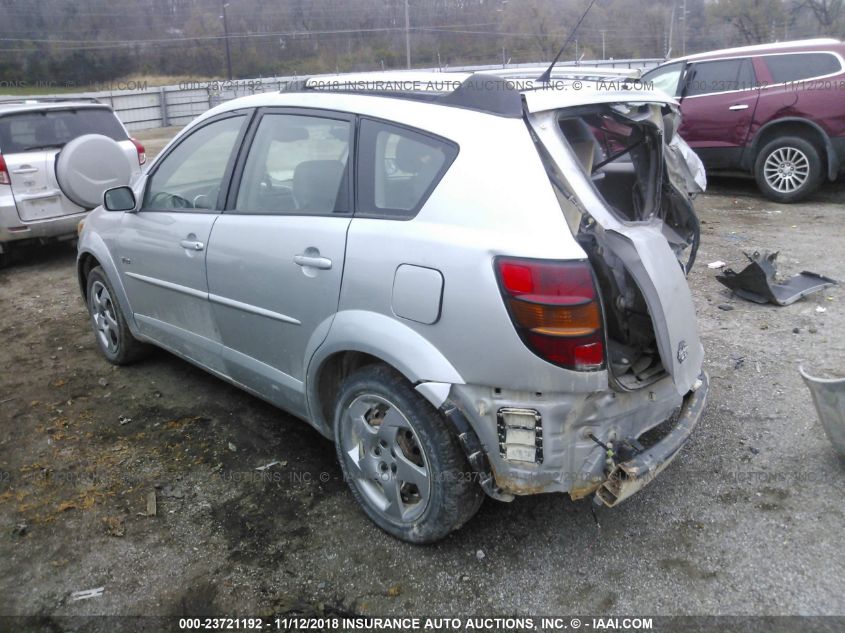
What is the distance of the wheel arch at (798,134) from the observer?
8.09 m

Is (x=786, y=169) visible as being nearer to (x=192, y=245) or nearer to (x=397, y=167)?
(x=397, y=167)

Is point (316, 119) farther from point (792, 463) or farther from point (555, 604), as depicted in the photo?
point (792, 463)

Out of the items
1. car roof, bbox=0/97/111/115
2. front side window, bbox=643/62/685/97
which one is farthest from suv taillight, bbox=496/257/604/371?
front side window, bbox=643/62/685/97

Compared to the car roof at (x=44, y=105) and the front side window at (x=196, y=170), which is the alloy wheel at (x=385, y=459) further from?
the car roof at (x=44, y=105)

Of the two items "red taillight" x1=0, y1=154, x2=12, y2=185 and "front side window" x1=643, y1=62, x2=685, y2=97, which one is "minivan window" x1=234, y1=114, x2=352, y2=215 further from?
"front side window" x1=643, y1=62, x2=685, y2=97

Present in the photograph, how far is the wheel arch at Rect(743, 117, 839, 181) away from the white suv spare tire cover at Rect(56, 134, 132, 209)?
7649mm

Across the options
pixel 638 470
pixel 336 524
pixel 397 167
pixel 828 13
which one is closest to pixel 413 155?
pixel 397 167

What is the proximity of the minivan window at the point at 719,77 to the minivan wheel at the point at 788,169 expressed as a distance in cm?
92

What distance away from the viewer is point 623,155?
135 inches

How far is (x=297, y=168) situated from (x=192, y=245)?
0.77 metres

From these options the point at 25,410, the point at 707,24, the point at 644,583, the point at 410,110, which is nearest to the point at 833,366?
the point at 644,583

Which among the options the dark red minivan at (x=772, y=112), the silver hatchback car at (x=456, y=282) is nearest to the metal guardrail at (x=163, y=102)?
the dark red minivan at (x=772, y=112)

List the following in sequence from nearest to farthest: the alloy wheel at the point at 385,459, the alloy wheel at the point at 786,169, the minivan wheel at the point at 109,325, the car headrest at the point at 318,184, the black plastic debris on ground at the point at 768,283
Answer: the alloy wheel at the point at 385,459
the car headrest at the point at 318,184
the minivan wheel at the point at 109,325
the black plastic debris on ground at the point at 768,283
the alloy wheel at the point at 786,169

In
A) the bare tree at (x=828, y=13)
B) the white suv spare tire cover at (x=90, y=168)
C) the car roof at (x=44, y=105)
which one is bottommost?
the white suv spare tire cover at (x=90, y=168)
